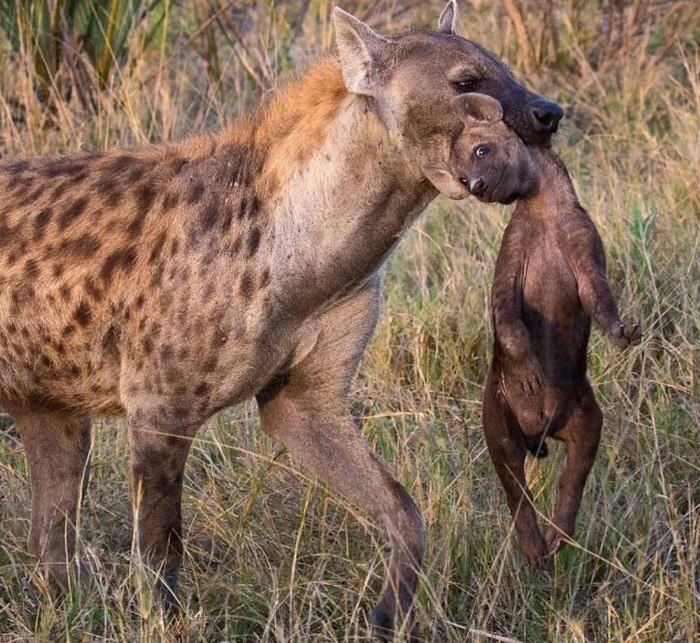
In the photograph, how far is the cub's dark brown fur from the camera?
11.5ft

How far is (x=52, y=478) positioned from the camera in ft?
13.4

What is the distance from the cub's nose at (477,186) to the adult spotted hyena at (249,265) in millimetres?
126

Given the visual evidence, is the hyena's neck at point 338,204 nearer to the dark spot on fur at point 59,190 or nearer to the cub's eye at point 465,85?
the cub's eye at point 465,85

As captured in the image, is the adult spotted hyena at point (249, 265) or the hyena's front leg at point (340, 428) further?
the hyena's front leg at point (340, 428)

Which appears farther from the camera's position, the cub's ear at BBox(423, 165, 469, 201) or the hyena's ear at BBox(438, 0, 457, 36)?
the hyena's ear at BBox(438, 0, 457, 36)

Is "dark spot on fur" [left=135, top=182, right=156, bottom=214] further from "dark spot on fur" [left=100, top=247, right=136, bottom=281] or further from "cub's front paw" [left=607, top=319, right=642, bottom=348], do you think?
"cub's front paw" [left=607, top=319, right=642, bottom=348]

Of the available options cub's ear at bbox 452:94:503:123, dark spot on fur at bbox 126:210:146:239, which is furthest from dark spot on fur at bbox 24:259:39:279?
cub's ear at bbox 452:94:503:123

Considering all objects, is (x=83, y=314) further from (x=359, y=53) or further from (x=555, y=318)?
(x=555, y=318)

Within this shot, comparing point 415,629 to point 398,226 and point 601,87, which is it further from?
point 601,87

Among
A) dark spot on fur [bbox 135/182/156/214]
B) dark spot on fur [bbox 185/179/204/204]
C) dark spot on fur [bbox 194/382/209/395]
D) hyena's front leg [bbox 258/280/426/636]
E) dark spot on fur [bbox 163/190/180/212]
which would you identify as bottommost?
hyena's front leg [bbox 258/280/426/636]

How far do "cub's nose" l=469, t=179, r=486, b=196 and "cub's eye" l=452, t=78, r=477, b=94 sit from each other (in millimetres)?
227

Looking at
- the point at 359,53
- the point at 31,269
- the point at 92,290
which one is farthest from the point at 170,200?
the point at 359,53

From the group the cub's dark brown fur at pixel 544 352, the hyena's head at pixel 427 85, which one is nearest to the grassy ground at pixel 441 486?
the cub's dark brown fur at pixel 544 352

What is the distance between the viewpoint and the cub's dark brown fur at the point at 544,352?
351 cm
